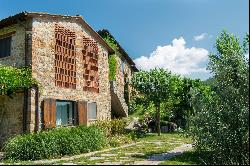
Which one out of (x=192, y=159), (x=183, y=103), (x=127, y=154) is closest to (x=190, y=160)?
(x=192, y=159)

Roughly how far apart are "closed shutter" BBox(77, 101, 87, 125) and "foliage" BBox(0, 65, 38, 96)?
162 inches

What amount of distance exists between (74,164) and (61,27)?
435 inches

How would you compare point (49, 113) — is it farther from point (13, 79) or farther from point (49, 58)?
point (49, 58)

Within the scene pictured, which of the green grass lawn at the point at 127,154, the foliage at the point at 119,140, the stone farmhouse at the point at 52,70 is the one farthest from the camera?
the foliage at the point at 119,140

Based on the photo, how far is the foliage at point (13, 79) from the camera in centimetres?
1766

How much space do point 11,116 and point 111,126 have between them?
21.9 feet

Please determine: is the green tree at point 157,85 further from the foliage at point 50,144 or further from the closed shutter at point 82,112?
the foliage at point 50,144

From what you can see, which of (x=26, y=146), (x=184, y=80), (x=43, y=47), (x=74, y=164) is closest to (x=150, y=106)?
(x=184, y=80)

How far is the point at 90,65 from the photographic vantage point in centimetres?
2442

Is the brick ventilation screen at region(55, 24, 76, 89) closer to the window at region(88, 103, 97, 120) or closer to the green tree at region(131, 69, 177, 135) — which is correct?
the window at region(88, 103, 97, 120)

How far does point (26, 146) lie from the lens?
49.9 ft

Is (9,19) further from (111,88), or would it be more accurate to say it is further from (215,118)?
(215,118)

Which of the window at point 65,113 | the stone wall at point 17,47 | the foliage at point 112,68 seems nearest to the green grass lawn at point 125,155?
the window at point 65,113

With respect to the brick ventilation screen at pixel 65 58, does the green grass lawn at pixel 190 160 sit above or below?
below
